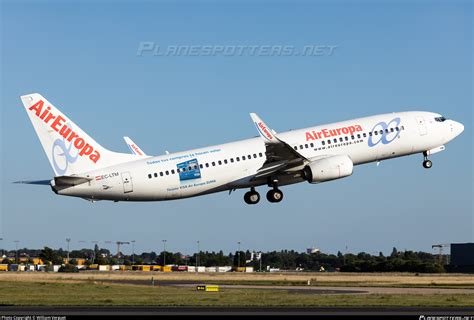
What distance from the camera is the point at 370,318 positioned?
50844 mm

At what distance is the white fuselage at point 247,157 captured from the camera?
7331 centimetres

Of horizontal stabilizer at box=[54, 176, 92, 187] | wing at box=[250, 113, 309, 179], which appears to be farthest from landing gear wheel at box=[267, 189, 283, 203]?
horizontal stabilizer at box=[54, 176, 92, 187]

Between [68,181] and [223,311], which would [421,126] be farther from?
[223,311]

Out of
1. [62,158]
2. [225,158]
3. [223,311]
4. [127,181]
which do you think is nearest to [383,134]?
[225,158]

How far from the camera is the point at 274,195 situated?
8006 cm

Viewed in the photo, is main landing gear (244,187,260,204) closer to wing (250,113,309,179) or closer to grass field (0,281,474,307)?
wing (250,113,309,179)

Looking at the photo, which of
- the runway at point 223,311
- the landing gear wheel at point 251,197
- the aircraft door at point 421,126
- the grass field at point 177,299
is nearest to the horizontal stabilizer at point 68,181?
the grass field at point 177,299

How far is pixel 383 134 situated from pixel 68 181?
2784 centimetres

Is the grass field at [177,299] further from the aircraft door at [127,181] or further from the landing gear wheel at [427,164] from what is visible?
the landing gear wheel at [427,164]

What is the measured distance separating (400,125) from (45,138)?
101ft

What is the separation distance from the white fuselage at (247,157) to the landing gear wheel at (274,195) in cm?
104

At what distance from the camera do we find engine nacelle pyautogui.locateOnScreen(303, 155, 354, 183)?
77688 millimetres

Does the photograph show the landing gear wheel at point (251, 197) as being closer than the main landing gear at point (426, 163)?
Yes

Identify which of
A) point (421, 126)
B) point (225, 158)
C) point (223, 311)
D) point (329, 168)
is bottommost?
point (223, 311)
